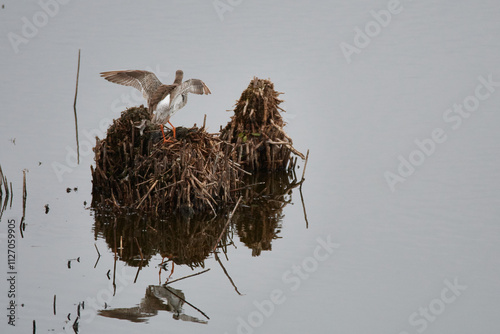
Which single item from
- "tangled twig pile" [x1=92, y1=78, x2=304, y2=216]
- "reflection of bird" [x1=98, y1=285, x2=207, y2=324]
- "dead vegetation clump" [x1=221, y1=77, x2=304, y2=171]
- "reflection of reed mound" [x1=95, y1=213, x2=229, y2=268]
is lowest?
"reflection of bird" [x1=98, y1=285, x2=207, y2=324]

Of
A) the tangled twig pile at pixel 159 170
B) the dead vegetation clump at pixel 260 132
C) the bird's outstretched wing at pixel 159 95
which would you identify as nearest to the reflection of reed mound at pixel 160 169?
the tangled twig pile at pixel 159 170

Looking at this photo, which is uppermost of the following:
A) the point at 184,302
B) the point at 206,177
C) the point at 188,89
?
the point at 188,89

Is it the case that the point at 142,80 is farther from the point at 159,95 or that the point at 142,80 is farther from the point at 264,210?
the point at 264,210

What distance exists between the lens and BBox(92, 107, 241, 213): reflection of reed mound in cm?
1684

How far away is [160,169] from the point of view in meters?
16.9

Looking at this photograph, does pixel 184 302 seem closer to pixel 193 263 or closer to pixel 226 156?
pixel 193 263

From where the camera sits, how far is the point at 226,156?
57.1ft

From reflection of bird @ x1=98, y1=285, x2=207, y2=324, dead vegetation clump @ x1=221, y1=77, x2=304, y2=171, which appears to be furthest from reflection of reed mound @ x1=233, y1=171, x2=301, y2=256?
reflection of bird @ x1=98, y1=285, x2=207, y2=324

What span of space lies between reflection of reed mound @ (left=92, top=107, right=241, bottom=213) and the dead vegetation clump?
3.12 meters

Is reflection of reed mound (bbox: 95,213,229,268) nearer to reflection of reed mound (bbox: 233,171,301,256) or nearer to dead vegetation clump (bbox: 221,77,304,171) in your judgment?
reflection of reed mound (bbox: 233,171,301,256)

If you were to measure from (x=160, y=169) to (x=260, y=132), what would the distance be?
471cm

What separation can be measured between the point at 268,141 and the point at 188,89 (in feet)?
15.5

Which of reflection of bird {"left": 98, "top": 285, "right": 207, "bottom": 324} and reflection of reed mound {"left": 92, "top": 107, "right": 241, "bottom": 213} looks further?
reflection of reed mound {"left": 92, "top": 107, "right": 241, "bottom": 213}

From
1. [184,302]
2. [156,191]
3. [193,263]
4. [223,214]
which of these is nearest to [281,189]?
[223,214]
